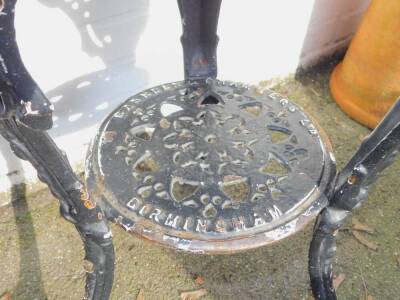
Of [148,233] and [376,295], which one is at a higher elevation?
[148,233]

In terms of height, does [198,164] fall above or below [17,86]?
below

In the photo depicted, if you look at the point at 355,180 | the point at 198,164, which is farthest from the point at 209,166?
the point at 355,180

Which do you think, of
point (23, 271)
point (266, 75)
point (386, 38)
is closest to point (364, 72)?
point (386, 38)

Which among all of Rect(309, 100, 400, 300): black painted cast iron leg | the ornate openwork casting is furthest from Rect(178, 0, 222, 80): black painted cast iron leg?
Rect(309, 100, 400, 300): black painted cast iron leg

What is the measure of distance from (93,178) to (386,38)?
4.41 feet

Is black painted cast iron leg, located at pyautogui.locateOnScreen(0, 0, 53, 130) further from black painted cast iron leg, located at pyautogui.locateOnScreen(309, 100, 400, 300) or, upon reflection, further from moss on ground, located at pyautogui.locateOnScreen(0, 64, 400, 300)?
moss on ground, located at pyautogui.locateOnScreen(0, 64, 400, 300)

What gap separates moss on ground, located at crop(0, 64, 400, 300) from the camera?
1390 millimetres

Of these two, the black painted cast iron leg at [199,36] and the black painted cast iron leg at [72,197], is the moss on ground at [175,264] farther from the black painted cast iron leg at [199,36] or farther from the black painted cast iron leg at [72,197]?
the black painted cast iron leg at [199,36]

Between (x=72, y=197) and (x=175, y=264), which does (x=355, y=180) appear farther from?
(x=175, y=264)

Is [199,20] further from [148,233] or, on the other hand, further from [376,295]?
→ [376,295]

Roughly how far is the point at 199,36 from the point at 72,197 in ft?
1.92

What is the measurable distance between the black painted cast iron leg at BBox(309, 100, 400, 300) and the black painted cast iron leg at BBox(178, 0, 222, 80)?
508 millimetres

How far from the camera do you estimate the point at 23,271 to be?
1.43 metres

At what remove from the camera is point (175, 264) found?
146 centimetres
